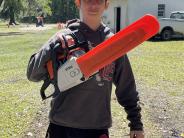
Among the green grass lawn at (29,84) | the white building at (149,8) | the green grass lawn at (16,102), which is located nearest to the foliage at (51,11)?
the white building at (149,8)

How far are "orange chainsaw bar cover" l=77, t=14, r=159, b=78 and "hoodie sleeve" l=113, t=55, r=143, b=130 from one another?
0.65 metres

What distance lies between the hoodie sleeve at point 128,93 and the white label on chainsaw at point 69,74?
2.14 feet

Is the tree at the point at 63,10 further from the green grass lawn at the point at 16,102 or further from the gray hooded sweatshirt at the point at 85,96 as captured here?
the gray hooded sweatshirt at the point at 85,96

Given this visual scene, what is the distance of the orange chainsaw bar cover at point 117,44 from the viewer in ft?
8.69

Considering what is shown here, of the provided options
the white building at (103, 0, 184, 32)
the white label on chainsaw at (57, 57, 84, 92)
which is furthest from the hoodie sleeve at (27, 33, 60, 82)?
the white building at (103, 0, 184, 32)

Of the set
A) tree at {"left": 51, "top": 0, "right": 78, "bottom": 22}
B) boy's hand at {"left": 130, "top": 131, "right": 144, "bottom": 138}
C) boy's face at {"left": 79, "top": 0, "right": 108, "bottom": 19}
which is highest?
boy's face at {"left": 79, "top": 0, "right": 108, "bottom": 19}

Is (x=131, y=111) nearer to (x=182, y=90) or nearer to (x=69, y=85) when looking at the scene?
(x=69, y=85)

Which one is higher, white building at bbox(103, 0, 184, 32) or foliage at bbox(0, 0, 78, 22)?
white building at bbox(103, 0, 184, 32)

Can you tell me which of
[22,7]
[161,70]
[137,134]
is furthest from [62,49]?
[22,7]

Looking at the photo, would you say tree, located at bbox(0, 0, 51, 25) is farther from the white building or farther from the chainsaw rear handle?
the chainsaw rear handle

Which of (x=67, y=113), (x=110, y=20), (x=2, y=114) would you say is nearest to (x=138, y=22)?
(x=67, y=113)

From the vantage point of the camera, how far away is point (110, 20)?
40.2 meters

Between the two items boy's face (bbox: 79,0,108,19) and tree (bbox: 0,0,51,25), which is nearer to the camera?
boy's face (bbox: 79,0,108,19)

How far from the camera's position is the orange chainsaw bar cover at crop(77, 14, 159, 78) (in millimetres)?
2648
